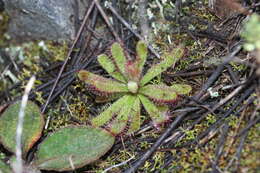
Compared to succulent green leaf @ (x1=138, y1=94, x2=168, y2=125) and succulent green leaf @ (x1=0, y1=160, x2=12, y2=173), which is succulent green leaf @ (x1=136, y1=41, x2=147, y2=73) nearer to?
succulent green leaf @ (x1=138, y1=94, x2=168, y2=125)

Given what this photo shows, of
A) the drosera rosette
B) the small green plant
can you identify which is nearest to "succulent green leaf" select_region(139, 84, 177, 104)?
the drosera rosette

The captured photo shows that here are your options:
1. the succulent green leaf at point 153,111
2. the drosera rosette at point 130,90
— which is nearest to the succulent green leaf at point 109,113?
the drosera rosette at point 130,90

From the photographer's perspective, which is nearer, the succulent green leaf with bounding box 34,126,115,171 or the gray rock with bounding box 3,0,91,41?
the succulent green leaf with bounding box 34,126,115,171

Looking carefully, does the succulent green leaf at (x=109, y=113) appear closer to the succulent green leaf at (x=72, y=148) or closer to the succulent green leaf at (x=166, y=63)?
the succulent green leaf at (x=72, y=148)

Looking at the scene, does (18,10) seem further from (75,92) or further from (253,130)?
(253,130)

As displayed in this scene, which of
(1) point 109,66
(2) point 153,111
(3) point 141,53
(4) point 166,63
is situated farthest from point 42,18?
(2) point 153,111

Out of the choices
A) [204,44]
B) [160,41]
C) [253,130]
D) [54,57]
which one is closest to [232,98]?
[253,130]

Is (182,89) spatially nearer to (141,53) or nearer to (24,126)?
(141,53)
